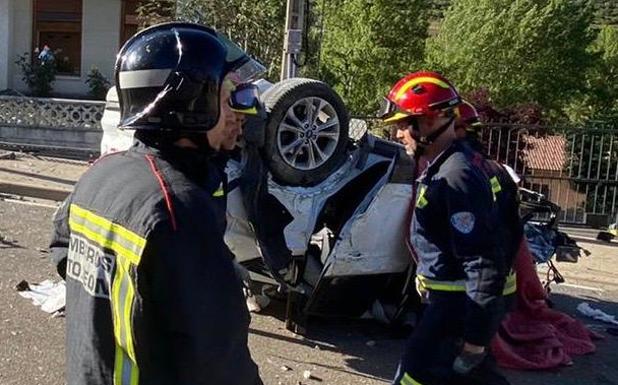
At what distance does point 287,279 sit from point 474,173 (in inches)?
87.4

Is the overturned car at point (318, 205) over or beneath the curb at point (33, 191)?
over

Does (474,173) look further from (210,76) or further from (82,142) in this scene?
(82,142)

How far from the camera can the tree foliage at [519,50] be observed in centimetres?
2366

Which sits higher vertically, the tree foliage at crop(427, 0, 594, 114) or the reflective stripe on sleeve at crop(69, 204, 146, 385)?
the tree foliage at crop(427, 0, 594, 114)

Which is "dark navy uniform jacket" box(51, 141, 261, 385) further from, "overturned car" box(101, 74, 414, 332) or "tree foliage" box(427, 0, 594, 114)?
"tree foliage" box(427, 0, 594, 114)

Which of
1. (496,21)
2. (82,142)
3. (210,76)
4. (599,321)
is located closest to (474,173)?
(210,76)

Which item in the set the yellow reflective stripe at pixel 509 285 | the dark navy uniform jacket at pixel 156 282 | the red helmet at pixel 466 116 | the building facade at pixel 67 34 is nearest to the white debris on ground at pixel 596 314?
the red helmet at pixel 466 116

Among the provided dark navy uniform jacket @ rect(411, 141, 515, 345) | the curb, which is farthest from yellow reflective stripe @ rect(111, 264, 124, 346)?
the curb

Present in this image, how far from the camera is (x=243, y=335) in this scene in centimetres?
173

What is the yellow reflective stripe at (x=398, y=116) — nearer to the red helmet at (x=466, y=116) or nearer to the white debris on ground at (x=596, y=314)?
the red helmet at (x=466, y=116)

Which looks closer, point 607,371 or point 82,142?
point 607,371

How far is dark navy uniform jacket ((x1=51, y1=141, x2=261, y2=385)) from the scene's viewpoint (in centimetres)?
163

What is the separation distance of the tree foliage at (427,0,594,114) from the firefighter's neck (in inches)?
768

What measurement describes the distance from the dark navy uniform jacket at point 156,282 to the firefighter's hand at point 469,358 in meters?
1.69
